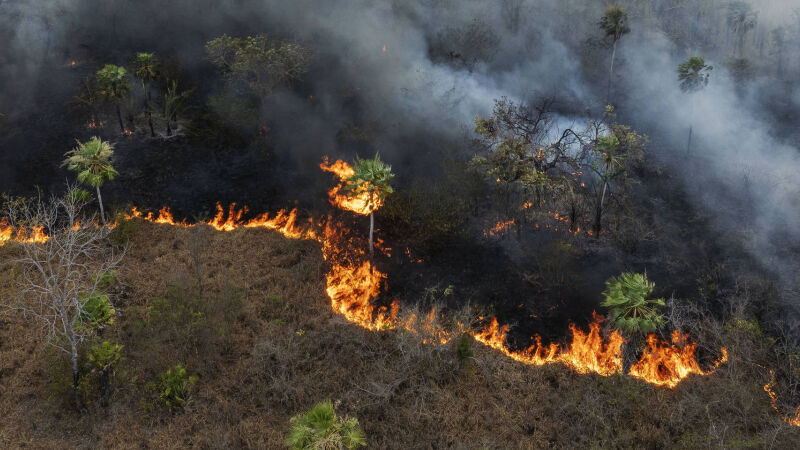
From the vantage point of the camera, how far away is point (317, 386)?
2344cm

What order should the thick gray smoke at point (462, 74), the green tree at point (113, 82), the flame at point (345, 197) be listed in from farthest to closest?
the thick gray smoke at point (462, 74) < the green tree at point (113, 82) < the flame at point (345, 197)

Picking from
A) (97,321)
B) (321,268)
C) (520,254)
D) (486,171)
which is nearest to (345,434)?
(97,321)

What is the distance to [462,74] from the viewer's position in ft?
159

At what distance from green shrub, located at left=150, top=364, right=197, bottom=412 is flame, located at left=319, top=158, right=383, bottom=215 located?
15.4 m

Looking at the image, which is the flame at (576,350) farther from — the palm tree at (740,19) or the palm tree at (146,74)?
the palm tree at (740,19)

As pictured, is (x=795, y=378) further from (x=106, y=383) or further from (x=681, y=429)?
(x=106, y=383)

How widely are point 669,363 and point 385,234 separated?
17.6 metres

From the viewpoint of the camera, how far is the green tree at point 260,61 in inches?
1740

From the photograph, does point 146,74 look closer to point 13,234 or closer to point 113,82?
point 113,82

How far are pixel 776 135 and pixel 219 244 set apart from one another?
4506 cm

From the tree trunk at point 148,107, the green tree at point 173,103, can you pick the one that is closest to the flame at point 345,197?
the green tree at point 173,103

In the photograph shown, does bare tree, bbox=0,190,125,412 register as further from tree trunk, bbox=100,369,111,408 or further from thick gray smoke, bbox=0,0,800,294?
thick gray smoke, bbox=0,0,800,294

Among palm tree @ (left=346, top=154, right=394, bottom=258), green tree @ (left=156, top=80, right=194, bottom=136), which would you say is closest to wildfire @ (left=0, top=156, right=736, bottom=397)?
palm tree @ (left=346, top=154, right=394, bottom=258)

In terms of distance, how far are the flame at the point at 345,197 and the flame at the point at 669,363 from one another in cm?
1765
